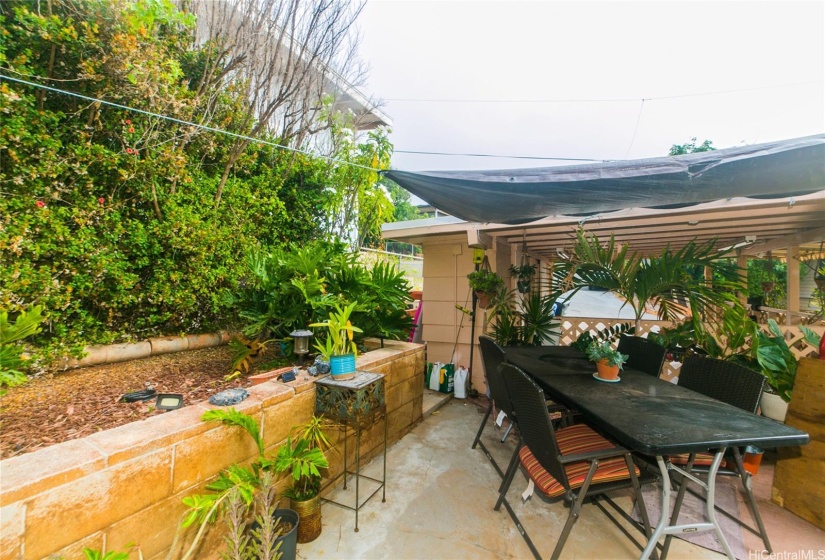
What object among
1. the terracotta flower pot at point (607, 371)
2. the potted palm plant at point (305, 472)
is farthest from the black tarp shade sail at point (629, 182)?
the potted palm plant at point (305, 472)

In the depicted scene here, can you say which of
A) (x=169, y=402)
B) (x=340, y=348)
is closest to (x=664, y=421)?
(x=340, y=348)

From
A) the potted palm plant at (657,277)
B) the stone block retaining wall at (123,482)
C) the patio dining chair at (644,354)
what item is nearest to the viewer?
the stone block retaining wall at (123,482)

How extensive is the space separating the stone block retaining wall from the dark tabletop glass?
1981 millimetres

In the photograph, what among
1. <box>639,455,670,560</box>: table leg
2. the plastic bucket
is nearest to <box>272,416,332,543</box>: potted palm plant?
the plastic bucket

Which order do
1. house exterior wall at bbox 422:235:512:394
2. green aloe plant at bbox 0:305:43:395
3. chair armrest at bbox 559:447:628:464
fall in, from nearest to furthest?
chair armrest at bbox 559:447:628:464
green aloe plant at bbox 0:305:43:395
house exterior wall at bbox 422:235:512:394

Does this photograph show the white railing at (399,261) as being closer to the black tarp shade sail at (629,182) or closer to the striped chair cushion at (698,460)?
the black tarp shade sail at (629,182)

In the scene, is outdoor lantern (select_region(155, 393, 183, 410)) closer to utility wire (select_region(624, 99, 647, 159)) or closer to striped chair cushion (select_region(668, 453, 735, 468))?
striped chair cushion (select_region(668, 453, 735, 468))

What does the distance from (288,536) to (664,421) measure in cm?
214

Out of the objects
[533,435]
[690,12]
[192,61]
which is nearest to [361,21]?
[192,61]

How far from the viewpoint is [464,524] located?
2.21m

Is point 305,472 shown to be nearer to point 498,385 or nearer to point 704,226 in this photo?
point 498,385

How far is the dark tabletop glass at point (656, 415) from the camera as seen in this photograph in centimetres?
156

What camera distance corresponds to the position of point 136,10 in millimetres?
2945

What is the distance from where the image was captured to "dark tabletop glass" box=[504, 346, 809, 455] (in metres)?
1.56
